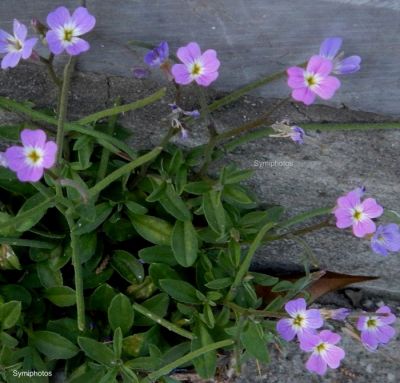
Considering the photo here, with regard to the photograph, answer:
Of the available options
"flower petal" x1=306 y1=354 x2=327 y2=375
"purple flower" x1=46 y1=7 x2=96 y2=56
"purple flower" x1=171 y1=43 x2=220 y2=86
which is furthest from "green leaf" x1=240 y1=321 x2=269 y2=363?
"purple flower" x1=46 y1=7 x2=96 y2=56

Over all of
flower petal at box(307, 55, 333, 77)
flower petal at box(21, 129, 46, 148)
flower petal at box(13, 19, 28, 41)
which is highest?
flower petal at box(13, 19, 28, 41)

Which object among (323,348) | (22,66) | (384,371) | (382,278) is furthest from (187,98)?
(384,371)

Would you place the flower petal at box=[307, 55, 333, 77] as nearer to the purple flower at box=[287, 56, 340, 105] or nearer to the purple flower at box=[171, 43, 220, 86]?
the purple flower at box=[287, 56, 340, 105]

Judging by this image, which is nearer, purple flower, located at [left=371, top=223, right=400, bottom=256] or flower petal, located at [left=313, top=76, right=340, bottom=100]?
flower petal, located at [left=313, top=76, right=340, bottom=100]

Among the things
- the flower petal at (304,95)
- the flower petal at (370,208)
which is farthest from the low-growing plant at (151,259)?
the flower petal at (304,95)

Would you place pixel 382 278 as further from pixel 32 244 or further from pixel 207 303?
pixel 32 244

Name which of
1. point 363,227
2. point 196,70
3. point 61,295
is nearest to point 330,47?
point 196,70

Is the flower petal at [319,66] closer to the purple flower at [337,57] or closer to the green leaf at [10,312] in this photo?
the purple flower at [337,57]

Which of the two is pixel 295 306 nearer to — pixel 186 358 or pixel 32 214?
pixel 186 358
